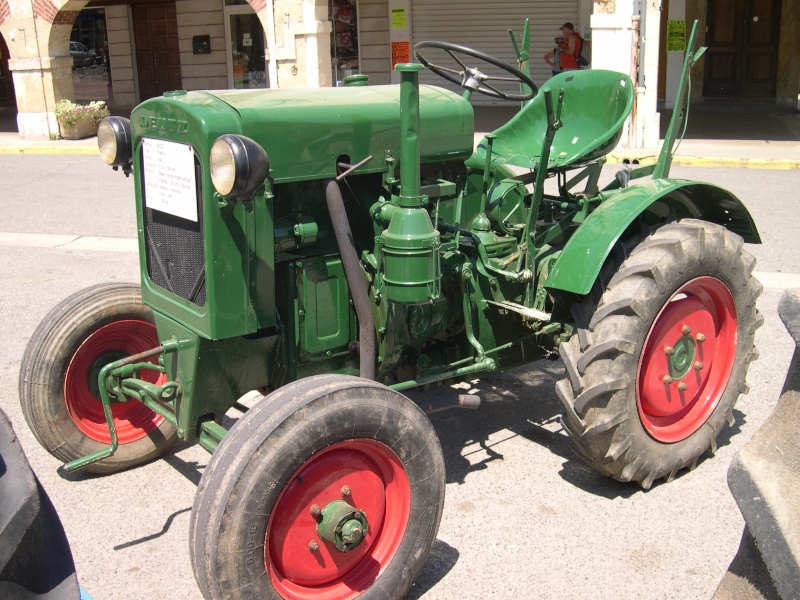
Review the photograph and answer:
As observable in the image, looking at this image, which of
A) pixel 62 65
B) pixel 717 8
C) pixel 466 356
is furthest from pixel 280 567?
pixel 717 8

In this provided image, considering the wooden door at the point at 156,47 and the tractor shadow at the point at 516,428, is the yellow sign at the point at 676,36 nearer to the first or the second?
the wooden door at the point at 156,47

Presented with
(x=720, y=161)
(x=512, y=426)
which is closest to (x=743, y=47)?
(x=720, y=161)

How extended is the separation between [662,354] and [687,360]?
0.18 m

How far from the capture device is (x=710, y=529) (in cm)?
338

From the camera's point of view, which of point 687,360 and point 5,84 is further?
point 5,84

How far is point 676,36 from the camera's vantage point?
51.4ft

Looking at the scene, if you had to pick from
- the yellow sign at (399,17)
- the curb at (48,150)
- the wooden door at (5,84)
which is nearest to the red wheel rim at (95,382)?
the curb at (48,150)

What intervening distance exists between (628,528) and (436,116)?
1813 mm

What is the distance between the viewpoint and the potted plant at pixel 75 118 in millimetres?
15297

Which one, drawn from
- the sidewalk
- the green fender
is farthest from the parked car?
the green fender

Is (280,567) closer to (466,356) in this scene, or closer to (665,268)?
(466,356)

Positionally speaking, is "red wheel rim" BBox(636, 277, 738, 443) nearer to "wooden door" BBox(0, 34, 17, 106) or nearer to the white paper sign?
the white paper sign

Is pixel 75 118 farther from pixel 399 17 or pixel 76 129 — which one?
pixel 399 17

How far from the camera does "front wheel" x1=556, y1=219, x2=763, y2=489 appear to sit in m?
3.38
